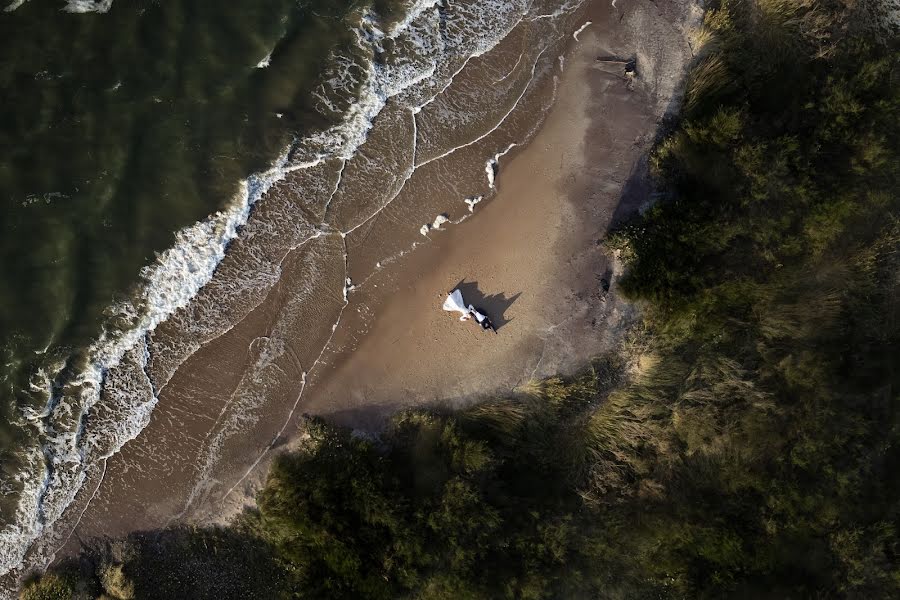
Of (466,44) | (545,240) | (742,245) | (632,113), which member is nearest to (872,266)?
(742,245)

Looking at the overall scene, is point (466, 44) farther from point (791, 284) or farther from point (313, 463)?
point (313, 463)

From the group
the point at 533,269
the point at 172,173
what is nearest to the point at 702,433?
the point at 533,269

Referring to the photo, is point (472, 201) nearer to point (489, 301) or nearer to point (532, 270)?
point (532, 270)

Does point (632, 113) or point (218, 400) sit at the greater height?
point (632, 113)

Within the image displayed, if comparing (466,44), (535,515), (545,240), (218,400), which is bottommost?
(218,400)

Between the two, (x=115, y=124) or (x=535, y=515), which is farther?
(x=115, y=124)

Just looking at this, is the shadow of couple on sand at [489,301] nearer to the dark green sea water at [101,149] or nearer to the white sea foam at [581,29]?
the dark green sea water at [101,149]

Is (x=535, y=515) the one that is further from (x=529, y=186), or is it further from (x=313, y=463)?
(x=529, y=186)
